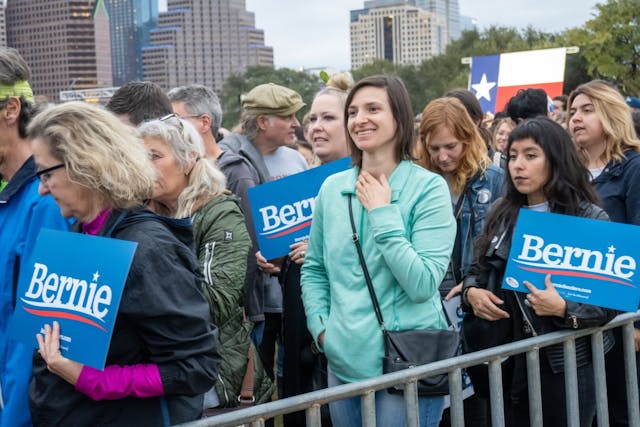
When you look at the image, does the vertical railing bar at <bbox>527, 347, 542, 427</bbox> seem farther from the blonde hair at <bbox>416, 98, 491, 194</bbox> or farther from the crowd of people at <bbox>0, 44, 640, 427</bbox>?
the blonde hair at <bbox>416, 98, 491, 194</bbox>

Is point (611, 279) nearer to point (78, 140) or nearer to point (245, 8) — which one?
point (78, 140)

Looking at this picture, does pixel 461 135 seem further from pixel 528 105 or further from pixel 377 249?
pixel 528 105

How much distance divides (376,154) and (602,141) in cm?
170

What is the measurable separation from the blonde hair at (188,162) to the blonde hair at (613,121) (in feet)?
6.74

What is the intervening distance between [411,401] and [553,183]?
1.21m

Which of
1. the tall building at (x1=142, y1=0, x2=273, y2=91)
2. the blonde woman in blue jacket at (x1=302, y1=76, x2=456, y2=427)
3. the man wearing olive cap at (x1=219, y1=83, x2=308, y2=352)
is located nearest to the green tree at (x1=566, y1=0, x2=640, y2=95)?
the man wearing olive cap at (x1=219, y1=83, x2=308, y2=352)

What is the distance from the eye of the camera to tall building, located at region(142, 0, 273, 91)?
177500 millimetres

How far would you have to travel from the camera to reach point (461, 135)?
420 cm

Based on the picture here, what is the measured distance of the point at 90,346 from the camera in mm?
2064

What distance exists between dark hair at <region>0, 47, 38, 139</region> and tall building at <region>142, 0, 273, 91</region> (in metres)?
175

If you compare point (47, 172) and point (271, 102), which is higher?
point (271, 102)

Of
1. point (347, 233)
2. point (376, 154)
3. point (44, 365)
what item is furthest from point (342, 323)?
point (44, 365)

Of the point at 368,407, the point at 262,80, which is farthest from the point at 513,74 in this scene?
the point at 262,80

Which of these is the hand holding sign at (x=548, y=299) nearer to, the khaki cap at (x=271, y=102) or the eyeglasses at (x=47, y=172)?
the eyeglasses at (x=47, y=172)
